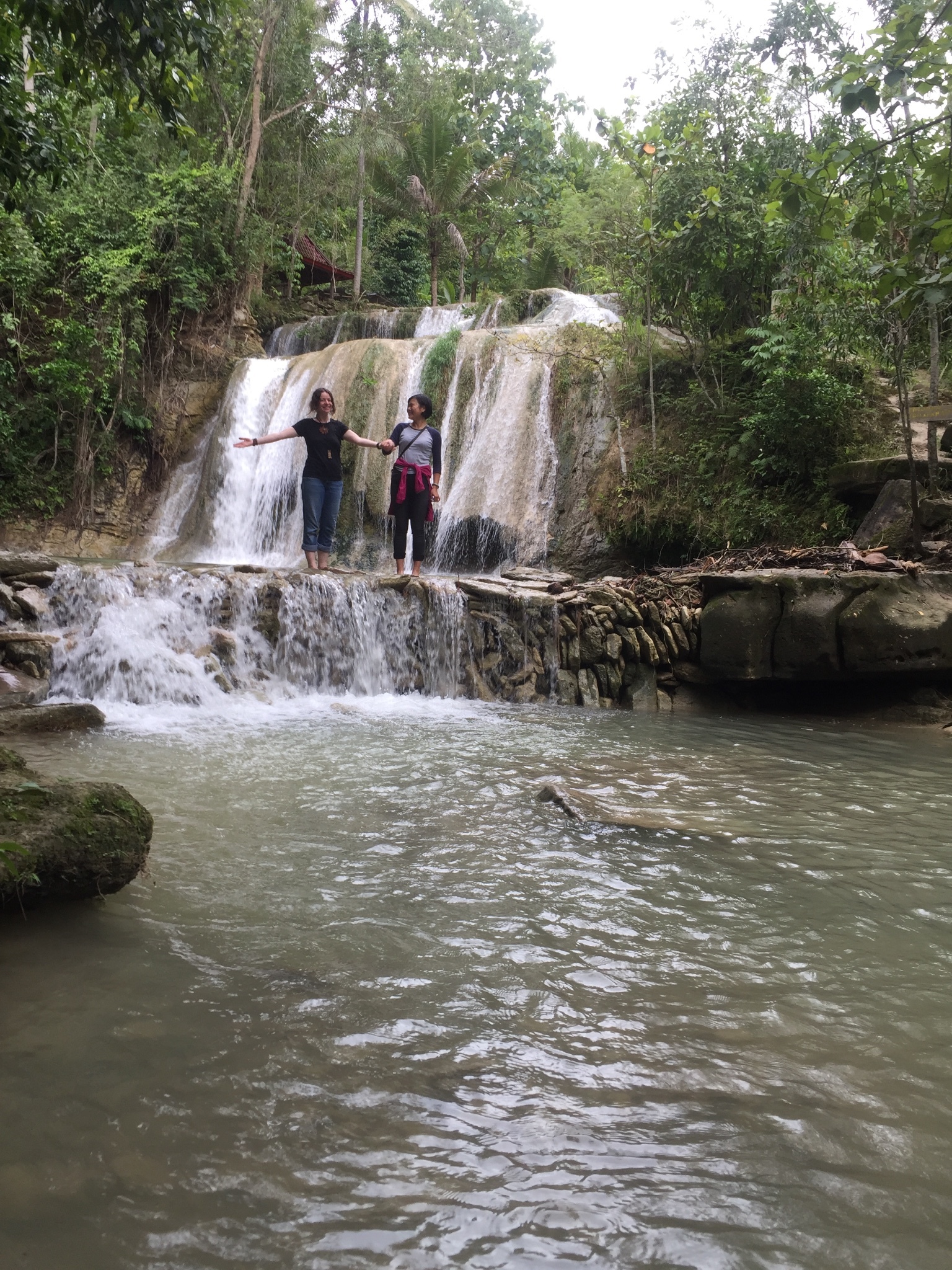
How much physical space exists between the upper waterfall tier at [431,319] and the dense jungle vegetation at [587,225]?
1.17m

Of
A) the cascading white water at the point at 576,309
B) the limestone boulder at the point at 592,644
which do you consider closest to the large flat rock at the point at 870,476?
the limestone boulder at the point at 592,644

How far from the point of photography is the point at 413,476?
8.68 m

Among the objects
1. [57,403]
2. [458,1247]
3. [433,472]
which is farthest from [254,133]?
[458,1247]

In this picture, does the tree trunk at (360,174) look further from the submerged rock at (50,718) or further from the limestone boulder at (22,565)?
the submerged rock at (50,718)

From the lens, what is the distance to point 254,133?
1936 centimetres

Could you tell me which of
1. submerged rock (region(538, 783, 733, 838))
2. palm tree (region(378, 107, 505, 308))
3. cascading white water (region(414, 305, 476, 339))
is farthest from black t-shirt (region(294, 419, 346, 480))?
palm tree (region(378, 107, 505, 308))

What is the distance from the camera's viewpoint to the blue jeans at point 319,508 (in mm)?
8852

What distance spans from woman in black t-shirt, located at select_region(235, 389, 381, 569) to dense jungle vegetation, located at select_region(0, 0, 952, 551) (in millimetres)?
2592

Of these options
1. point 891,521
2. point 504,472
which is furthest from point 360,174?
point 891,521

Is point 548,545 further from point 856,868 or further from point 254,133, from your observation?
point 254,133

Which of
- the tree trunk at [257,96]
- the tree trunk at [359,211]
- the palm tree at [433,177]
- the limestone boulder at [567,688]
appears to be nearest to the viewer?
the limestone boulder at [567,688]

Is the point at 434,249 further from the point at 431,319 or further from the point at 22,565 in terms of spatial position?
the point at 22,565

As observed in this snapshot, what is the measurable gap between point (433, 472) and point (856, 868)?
6120 millimetres

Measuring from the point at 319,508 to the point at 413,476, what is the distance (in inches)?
41.8
